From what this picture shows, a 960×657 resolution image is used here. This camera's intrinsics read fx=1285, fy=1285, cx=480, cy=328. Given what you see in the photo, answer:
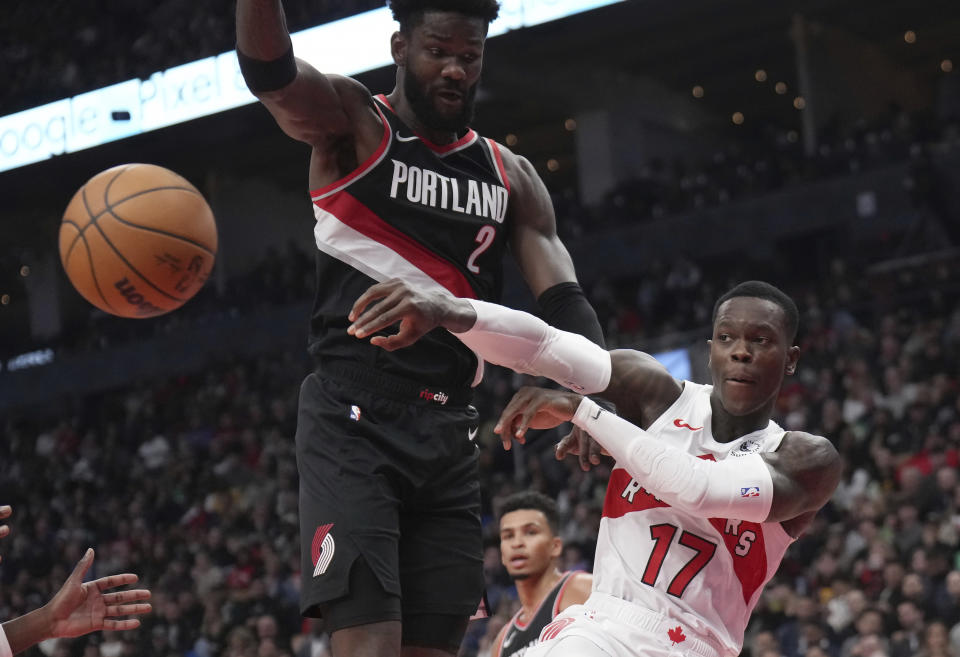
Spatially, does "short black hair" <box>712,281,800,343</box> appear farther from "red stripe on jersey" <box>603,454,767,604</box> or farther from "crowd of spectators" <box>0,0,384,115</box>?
"crowd of spectators" <box>0,0,384,115</box>

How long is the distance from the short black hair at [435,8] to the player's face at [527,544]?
3.54m

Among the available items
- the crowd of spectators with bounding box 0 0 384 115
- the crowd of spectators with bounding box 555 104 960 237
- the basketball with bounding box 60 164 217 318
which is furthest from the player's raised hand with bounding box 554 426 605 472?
the crowd of spectators with bounding box 0 0 384 115

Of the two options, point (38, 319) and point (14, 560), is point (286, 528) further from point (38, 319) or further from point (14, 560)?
point (38, 319)

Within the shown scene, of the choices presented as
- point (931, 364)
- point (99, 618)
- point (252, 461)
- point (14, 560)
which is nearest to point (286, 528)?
point (252, 461)

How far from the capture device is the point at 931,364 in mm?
13633

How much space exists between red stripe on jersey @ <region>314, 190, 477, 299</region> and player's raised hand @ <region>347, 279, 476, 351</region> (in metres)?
0.49

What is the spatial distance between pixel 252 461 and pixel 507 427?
644 inches

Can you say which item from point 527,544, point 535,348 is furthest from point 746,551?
point 527,544

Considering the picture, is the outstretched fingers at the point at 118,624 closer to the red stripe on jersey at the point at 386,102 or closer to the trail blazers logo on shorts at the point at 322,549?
the trail blazers logo on shorts at the point at 322,549

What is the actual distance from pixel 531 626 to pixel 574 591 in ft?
0.94

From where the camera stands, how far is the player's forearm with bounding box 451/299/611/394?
138 inches

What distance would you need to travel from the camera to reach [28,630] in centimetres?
414

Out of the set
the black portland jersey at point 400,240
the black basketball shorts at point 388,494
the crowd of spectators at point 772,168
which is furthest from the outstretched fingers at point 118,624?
the crowd of spectators at point 772,168

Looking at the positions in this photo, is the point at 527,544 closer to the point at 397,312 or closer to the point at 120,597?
the point at 120,597
